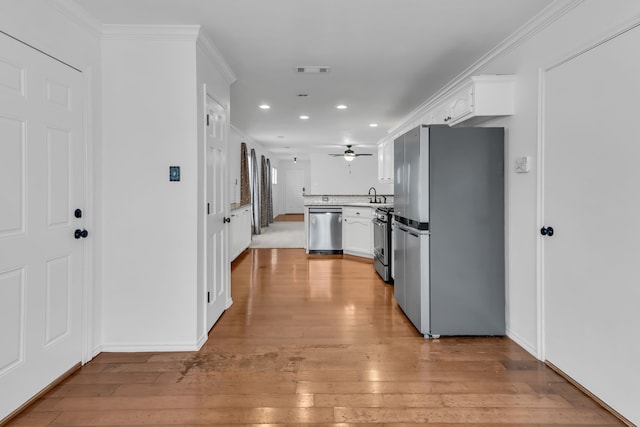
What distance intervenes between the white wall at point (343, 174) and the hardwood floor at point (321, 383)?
7973 mm

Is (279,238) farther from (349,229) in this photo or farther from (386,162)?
(386,162)

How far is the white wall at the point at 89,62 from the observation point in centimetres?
211

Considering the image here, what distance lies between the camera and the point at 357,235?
6.56 m

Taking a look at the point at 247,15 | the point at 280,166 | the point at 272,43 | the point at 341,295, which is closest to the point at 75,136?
the point at 247,15

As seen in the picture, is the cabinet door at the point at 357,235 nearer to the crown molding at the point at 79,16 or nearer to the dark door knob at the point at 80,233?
the dark door knob at the point at 80,233

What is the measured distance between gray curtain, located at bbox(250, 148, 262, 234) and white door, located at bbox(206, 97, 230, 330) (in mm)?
5164

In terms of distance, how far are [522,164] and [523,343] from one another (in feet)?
4.48

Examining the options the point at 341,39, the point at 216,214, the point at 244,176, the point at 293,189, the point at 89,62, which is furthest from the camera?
the point at 293,189

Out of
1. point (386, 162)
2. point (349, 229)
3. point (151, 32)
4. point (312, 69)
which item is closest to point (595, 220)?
point (312, 69)

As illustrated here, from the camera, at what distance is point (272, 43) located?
2996 mm

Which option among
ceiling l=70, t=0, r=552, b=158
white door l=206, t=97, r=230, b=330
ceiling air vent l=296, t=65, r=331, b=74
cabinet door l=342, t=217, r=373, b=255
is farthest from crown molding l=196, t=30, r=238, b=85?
cabinet door l=342, t=217, r=373, b=255

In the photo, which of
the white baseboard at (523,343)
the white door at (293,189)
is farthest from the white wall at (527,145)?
the white door at (293,189)

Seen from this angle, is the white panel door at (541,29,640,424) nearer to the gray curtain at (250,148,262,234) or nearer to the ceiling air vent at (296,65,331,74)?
the ceiling air vent at (296,65,331,74)

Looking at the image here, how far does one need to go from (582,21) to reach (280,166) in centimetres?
1320
